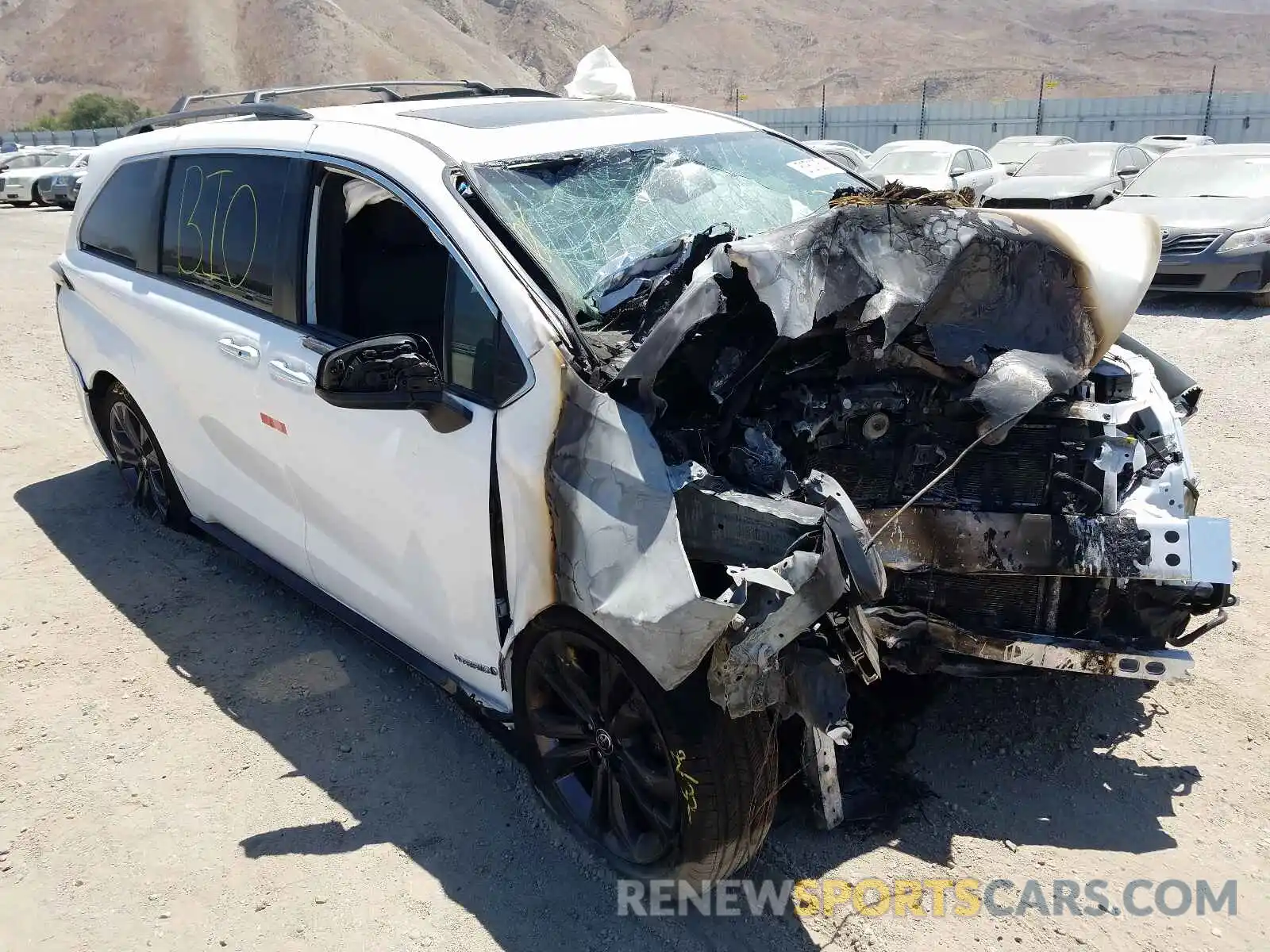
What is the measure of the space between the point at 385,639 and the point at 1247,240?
9.45m

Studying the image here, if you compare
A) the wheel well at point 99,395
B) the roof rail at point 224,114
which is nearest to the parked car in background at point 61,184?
the wheel well at point 99,395

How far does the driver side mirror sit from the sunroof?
1045 millimetres

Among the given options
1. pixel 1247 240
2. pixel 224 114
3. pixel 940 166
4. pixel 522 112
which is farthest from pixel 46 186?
pixel 1247 240

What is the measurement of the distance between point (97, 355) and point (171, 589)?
47.6 inches

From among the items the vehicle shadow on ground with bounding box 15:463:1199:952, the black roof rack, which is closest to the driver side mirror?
the vehicle shadow on ground with bounding box 15:463:1199:952

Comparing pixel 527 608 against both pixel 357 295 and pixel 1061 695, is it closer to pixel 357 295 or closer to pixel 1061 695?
pixel 357 295

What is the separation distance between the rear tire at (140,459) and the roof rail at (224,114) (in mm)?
1271

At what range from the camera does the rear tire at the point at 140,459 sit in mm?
4758

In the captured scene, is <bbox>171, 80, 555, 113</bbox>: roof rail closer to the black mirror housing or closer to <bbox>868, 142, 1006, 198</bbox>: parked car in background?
the black mirror housing

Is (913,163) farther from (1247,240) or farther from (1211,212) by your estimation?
(1247,240)

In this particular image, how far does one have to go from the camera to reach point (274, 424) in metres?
3.56

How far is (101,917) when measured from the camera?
2.85m

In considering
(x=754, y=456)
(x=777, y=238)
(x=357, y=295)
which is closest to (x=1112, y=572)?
(x=754, y=456)

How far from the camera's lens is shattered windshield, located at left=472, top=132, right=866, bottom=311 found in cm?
301
